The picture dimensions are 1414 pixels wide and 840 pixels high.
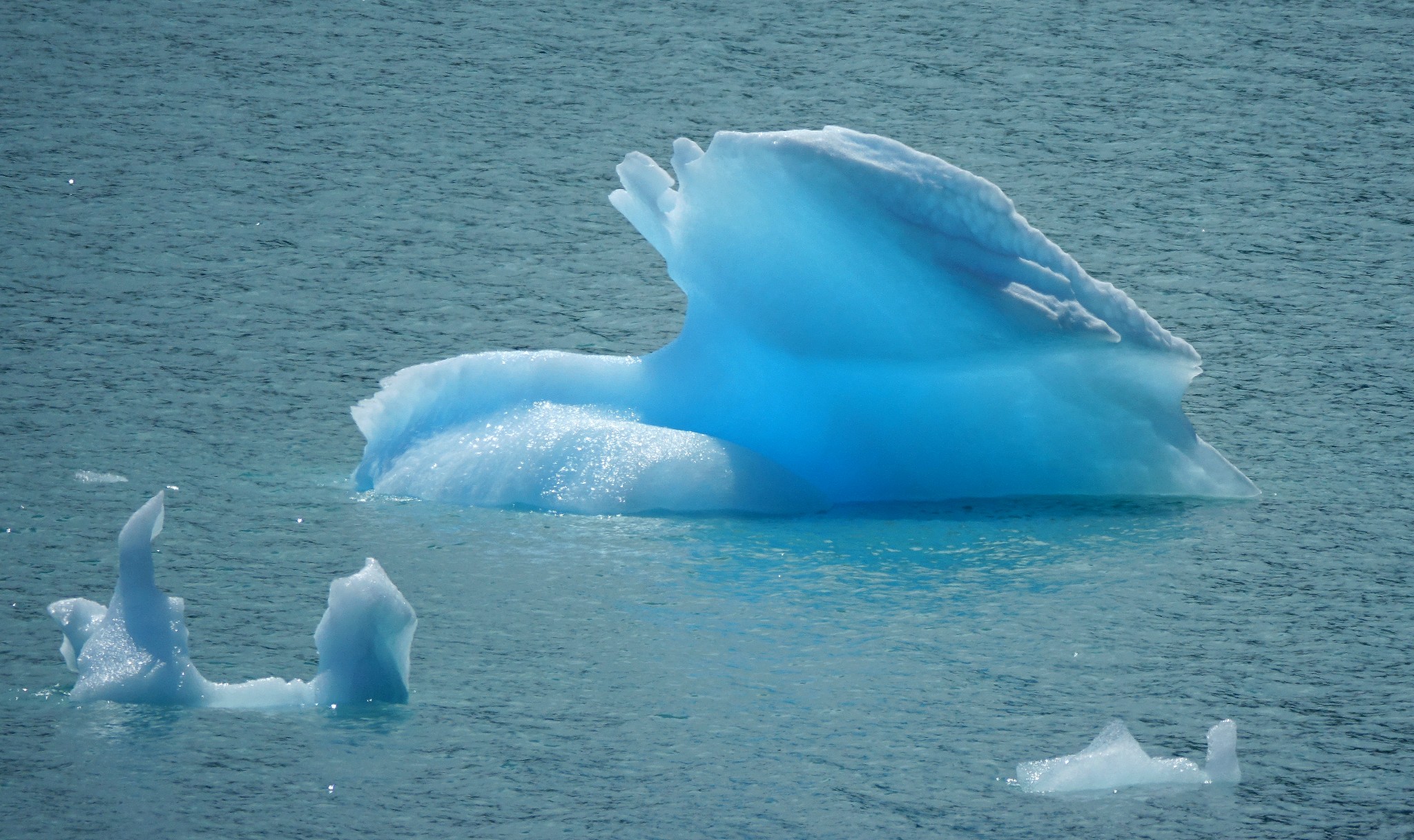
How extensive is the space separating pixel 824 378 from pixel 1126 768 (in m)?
1.62

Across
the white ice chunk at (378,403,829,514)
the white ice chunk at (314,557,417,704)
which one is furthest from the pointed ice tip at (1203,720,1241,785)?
the white ice chunk at (378,403,829,514)

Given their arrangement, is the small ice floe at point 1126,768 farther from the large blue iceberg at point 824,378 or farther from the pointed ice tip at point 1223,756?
the large blue iceberg at point 824,378

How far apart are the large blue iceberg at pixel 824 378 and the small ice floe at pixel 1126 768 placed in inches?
54.0

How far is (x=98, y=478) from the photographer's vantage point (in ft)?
13.1

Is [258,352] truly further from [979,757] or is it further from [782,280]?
[979,757]

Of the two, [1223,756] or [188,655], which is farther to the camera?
[188,655]

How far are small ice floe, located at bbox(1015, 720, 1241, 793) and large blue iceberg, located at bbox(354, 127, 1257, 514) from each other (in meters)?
1.37

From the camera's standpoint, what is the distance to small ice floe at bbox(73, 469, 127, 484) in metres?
3.99

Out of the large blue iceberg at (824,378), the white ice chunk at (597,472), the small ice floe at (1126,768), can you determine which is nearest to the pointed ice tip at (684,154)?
the large blue iceberg at (824,378)

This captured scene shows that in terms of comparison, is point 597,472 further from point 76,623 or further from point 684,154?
point 76,623

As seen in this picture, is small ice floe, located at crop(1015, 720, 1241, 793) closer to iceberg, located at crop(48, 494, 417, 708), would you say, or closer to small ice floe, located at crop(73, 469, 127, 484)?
iceberg, located at crop(48, 494, 417, 708)

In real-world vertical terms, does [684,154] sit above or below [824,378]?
above

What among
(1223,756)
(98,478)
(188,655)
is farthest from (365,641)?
(98,478)

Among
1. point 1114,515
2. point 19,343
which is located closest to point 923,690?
point 1114,515
